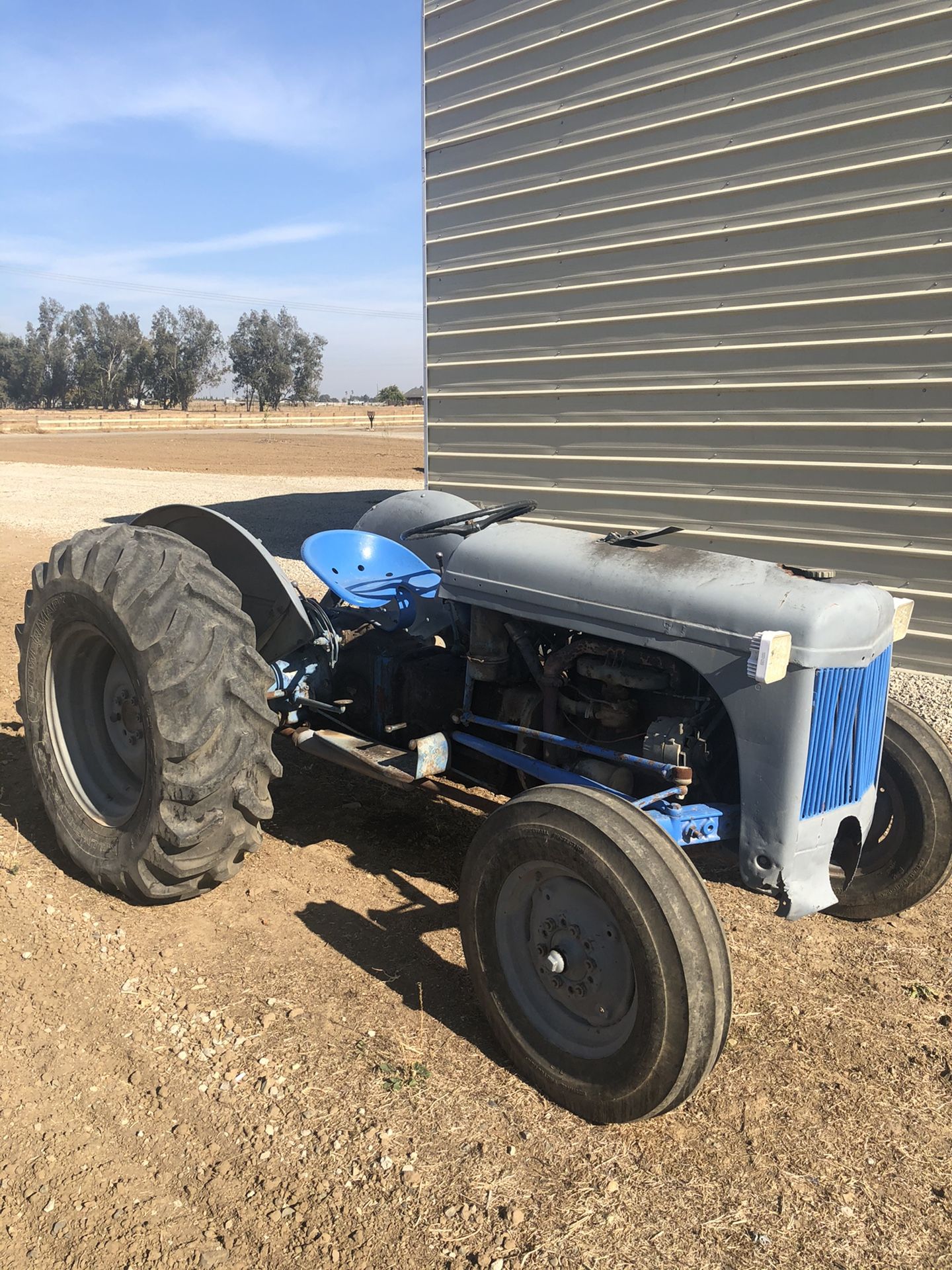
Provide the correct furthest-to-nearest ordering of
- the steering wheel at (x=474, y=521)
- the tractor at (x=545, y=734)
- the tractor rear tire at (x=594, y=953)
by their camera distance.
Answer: the steering wheel at (x=474, y=521) → the tractor at (x=545, y=734) → the tractor rear tire at (x=594, y=953)

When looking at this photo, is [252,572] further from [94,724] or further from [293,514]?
[293,514]

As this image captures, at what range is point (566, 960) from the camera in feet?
8.43

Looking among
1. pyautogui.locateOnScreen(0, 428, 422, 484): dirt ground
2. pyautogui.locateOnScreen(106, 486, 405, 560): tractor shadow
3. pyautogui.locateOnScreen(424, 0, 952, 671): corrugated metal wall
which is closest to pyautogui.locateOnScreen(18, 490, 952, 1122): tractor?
pyautogui.locateOnScreen(424, 0, 952, 671): corrugated metal wall

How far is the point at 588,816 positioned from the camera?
2473 mm

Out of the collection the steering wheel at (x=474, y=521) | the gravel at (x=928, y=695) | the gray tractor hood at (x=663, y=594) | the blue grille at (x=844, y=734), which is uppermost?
the steering wheel at (x=474, y=521)

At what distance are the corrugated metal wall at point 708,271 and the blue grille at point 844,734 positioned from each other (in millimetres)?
3693

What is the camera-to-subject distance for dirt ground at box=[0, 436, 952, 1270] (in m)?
2.08

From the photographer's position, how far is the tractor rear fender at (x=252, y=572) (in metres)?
3.58

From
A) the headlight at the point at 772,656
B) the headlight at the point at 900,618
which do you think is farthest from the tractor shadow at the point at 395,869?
the headlight at the point at 900,618

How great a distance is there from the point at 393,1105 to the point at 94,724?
82.9 inches

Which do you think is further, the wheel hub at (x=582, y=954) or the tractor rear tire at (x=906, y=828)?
the tractor rear tire at (x=906, y=828)

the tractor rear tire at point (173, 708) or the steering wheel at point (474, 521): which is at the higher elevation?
the steering wheel at point (474, 521)

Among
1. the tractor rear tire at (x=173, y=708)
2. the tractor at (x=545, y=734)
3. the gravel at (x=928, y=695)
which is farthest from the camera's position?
the gravel at (x=928, y=695)

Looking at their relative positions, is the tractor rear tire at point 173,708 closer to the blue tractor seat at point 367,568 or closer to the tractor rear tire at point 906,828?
the blue tractor seat at point 367,568
